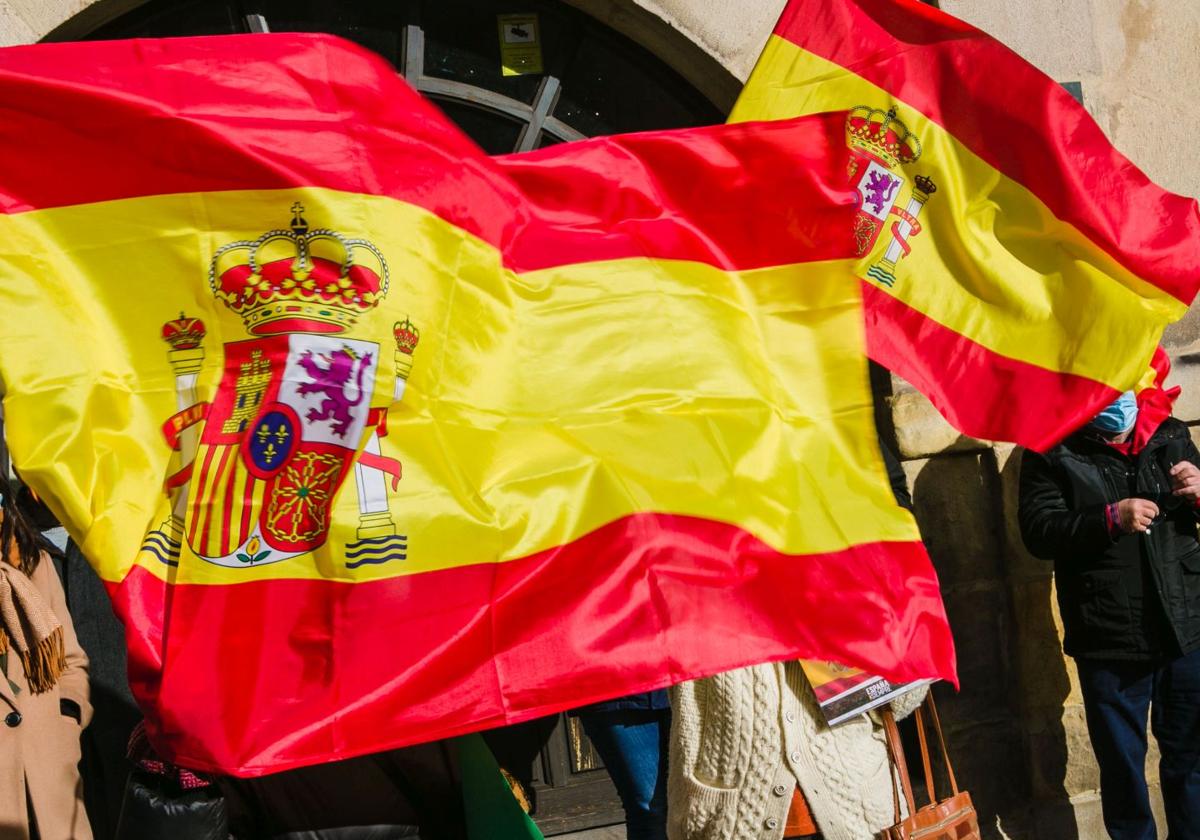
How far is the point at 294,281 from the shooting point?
255 centimetres

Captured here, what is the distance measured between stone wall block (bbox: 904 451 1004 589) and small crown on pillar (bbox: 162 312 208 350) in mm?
2996

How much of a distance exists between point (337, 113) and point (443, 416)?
651 mm

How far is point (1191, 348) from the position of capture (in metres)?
5.09

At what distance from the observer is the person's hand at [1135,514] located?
160 inches

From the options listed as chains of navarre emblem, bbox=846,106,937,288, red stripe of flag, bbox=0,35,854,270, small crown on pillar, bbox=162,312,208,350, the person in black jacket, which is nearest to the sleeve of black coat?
the person in black jacket

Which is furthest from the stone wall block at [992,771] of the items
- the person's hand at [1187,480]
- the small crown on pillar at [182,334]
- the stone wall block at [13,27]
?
the stone wall block at [13,27]

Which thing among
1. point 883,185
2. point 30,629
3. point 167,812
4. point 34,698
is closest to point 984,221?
point 883,185

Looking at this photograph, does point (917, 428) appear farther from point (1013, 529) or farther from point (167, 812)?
point (167, 812)

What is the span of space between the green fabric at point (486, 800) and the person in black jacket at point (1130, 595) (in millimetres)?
2357

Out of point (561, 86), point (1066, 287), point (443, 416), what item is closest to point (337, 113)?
point (443, 416)

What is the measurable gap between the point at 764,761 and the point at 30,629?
2.23 meters

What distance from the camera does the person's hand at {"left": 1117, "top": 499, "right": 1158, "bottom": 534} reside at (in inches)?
160

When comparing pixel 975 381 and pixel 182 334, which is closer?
pixel 182 334

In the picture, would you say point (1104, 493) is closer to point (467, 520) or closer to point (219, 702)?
point (467, 520)
